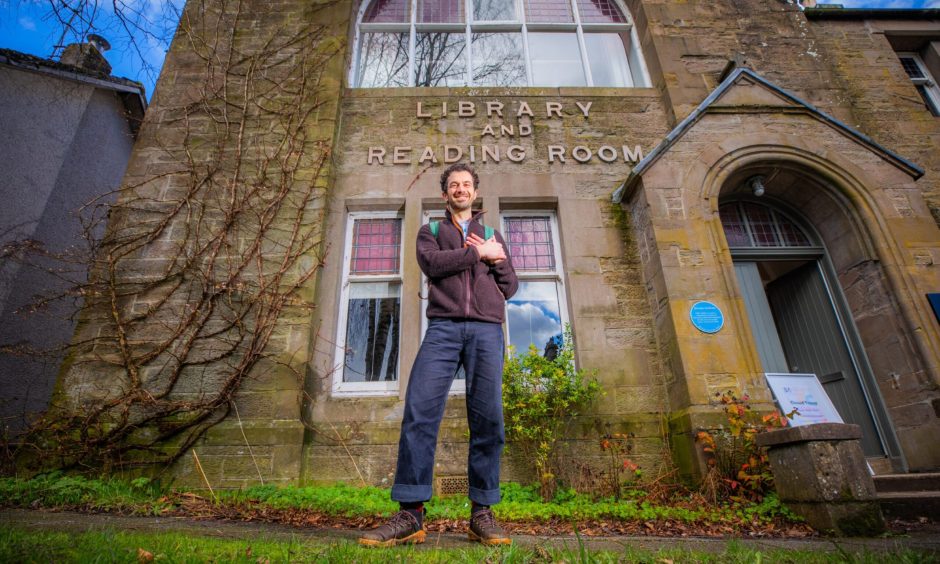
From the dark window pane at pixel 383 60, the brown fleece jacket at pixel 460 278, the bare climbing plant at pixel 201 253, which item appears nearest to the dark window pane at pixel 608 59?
the dark window pane at pixel 383 60

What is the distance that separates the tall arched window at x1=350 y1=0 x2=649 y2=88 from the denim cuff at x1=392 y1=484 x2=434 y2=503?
6.21m

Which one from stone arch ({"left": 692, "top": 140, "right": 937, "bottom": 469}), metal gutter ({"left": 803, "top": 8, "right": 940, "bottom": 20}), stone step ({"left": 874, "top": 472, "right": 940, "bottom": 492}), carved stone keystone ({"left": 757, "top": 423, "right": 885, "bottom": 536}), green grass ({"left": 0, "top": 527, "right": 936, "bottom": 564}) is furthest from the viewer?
metal gutter ({"left": 803, "top": 8, "right": 940, "bottom": 20})

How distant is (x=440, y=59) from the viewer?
7.40m

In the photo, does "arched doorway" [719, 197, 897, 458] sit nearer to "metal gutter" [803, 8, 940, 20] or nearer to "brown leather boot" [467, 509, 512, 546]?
"metal gutter" [803, 8, 940, 20]

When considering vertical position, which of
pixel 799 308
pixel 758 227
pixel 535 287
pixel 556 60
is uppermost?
pixel 556 60

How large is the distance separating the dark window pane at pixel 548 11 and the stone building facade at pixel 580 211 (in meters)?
0.56

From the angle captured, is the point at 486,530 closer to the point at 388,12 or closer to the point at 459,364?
the point at 459,364

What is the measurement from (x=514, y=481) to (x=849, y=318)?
4.36 meters

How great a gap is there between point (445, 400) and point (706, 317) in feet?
10.9

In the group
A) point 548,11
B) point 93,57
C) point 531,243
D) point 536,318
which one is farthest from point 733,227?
point 93,57

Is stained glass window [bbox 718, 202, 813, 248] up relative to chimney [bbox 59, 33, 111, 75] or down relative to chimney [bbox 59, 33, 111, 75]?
down

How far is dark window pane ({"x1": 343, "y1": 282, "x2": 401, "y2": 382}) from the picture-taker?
5.24 metres

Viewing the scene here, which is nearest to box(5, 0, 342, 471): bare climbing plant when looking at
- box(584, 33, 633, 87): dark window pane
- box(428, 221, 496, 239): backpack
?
box(428, 221, 496, 239): backpack

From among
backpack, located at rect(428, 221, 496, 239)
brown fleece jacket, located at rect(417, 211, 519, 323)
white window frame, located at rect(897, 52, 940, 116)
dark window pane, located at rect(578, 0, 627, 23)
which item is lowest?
brown fleece jacket, located at rect(417, 211, 519, 323)
